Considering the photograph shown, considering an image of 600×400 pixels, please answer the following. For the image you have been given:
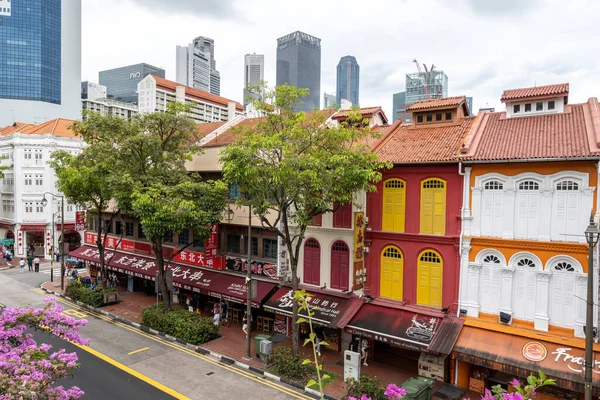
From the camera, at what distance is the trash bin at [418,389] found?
1433 centimetres

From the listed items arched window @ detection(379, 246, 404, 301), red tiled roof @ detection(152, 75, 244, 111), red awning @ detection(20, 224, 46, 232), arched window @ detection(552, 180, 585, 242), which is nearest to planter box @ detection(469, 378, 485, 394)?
arched window @ detection(379, 246, 404, 301)

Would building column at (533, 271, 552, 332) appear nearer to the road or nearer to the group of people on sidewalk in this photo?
the road

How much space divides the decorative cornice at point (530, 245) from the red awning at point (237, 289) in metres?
11.2

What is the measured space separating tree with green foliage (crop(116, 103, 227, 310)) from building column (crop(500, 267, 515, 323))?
46.2 feet

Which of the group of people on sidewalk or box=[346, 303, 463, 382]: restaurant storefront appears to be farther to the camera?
the group of people on sidewalk

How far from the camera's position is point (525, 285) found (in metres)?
15.9

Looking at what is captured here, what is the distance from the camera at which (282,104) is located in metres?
17.9

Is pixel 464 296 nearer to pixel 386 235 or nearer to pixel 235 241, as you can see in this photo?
pixel 386 235

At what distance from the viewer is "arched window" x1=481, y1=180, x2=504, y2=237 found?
A: 53.8 feet

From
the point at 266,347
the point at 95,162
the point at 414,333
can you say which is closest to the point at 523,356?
the point at 414,333

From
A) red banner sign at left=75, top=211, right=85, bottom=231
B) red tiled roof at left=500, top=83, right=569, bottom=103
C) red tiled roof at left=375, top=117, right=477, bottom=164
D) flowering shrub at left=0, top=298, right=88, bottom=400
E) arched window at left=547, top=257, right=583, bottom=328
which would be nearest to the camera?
flowering shrub at left=0, top=298, right=88, bottom=400

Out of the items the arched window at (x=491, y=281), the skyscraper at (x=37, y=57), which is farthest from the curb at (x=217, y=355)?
the skyscraper at (x=37, y=57)

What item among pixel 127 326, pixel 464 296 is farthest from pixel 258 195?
pixel 127 326

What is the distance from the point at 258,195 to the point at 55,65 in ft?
325
